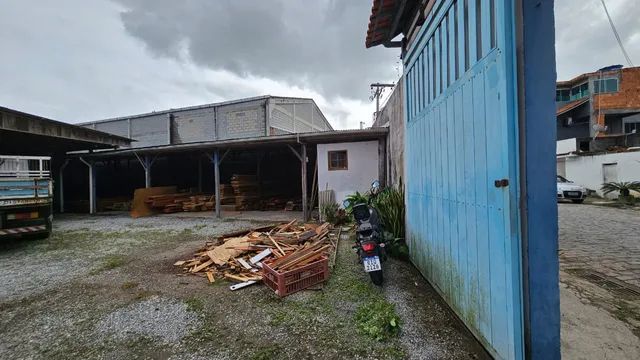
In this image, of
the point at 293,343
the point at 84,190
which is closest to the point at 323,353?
the point at 293,343

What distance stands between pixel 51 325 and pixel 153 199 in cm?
1033

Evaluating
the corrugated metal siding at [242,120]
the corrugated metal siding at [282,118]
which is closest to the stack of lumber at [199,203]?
the corrugated metal siding at [242,120]

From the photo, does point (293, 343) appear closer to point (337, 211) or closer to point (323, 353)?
point (323, 353)

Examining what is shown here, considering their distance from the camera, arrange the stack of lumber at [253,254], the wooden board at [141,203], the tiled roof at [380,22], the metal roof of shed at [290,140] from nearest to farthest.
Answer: the tiled roof at [380,22] < the stack of lumber at [253,254] < the metal roof of shed at [290,140] < the wooden board at [141,203]

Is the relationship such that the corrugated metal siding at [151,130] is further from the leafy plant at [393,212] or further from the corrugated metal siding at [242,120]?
the leafy plant at [393,212]

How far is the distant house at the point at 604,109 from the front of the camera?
1827cm

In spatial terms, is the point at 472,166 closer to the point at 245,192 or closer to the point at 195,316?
the point at 195,316

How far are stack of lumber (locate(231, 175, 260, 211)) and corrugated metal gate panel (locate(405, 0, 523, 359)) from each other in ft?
33.7

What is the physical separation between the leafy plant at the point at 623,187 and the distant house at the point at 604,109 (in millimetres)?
5517

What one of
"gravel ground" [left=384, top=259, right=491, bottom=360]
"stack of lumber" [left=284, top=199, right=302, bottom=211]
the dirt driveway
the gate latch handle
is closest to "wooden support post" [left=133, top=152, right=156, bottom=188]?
"stack of lumber" [left=284, top=199, right=302, bottom=211]

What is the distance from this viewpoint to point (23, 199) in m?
6.48

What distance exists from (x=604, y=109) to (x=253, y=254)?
84.0ft

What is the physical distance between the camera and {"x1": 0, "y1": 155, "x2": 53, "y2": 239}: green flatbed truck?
20.4ft

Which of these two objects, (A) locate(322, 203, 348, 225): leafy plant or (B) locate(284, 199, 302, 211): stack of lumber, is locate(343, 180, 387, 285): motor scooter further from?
(B) locate(284, 199, 302, 211): stack of lumber
